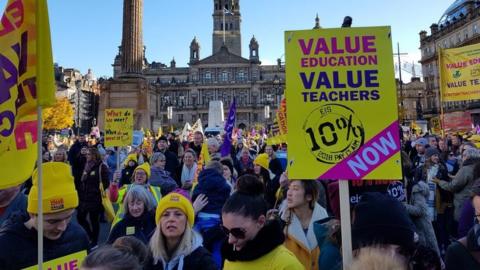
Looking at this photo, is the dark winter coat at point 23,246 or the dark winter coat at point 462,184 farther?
the dark winter coat at point 462,184

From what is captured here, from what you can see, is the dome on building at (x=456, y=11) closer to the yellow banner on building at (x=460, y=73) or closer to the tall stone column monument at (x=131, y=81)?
the tall stone column monument at (x=131, y=81)

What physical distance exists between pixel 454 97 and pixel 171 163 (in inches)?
282

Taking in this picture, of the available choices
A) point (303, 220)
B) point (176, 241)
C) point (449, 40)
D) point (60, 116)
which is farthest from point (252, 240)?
point (60, 116)

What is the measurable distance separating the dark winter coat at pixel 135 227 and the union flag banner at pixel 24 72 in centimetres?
131

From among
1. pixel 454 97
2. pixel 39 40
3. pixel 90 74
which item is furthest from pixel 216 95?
pixel 39 40

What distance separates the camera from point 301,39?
9.57 feet

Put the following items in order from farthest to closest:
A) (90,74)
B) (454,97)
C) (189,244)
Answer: (90,74)
(454,97)
(189,244)


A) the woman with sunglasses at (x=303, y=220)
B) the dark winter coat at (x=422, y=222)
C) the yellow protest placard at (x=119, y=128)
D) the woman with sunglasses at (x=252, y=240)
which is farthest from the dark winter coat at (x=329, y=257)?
the yellow protest placard at (x=119, y=128)

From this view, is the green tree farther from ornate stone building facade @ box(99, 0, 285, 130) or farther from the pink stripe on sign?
the pink stripe on sign

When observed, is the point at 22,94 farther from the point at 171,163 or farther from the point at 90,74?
the point at 90,74

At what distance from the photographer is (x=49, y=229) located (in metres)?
2.98

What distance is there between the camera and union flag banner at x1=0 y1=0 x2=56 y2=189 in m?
2.78

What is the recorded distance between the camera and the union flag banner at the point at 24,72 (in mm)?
2777

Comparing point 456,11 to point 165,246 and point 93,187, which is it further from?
point 165,246
